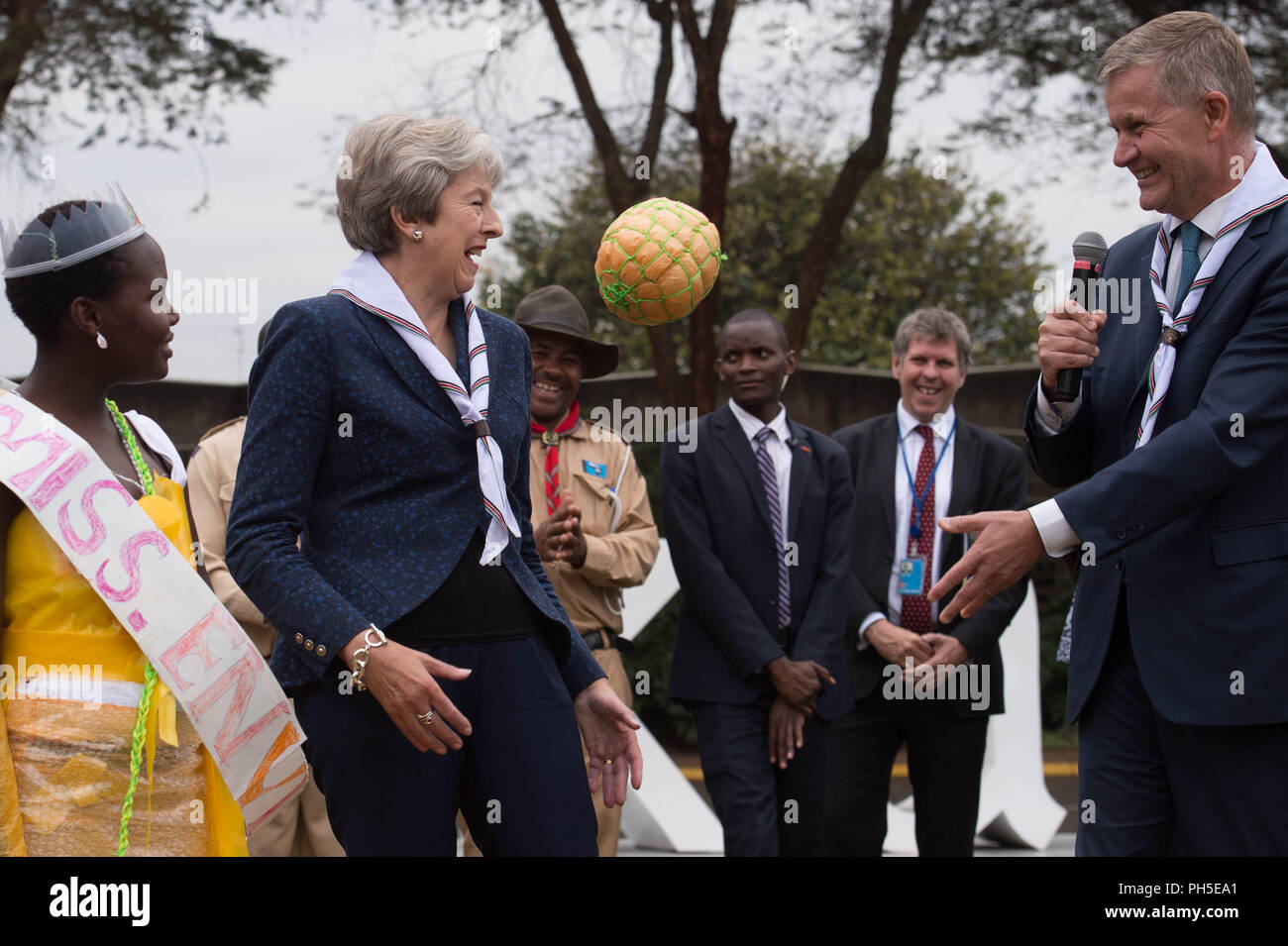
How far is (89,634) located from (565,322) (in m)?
2.93

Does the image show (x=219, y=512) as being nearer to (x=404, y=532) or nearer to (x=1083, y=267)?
(x=404, y=532)

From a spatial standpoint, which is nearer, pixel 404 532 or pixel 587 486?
pixel 404 532

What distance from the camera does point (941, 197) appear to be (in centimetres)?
1684

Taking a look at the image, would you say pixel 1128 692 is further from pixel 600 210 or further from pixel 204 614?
pixel 600 210

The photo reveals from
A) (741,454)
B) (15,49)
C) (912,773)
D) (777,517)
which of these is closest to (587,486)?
(741,454)

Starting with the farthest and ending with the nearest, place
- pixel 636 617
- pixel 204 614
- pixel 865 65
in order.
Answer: pixel 865 65 → pixel 636 617 → pixel 204 614

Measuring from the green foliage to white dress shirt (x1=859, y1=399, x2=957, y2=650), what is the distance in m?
7.96

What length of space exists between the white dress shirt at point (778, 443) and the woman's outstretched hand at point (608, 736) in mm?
2546

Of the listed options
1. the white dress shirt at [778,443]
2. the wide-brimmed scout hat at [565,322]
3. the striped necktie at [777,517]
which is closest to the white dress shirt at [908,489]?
the striped necktie at [777,517]

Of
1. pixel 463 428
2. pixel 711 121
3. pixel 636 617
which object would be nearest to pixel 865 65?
pixel 711 121

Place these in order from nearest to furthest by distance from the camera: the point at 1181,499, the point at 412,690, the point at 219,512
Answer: the point at 412,690 → the point at 1181,499 → the point at 219,512

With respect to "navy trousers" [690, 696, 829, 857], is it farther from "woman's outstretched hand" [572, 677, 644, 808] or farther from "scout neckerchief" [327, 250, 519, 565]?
"scout neckerchief" [327, 250, 519, 565]

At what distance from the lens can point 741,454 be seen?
564 cm

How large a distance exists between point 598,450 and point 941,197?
40.5 feet
